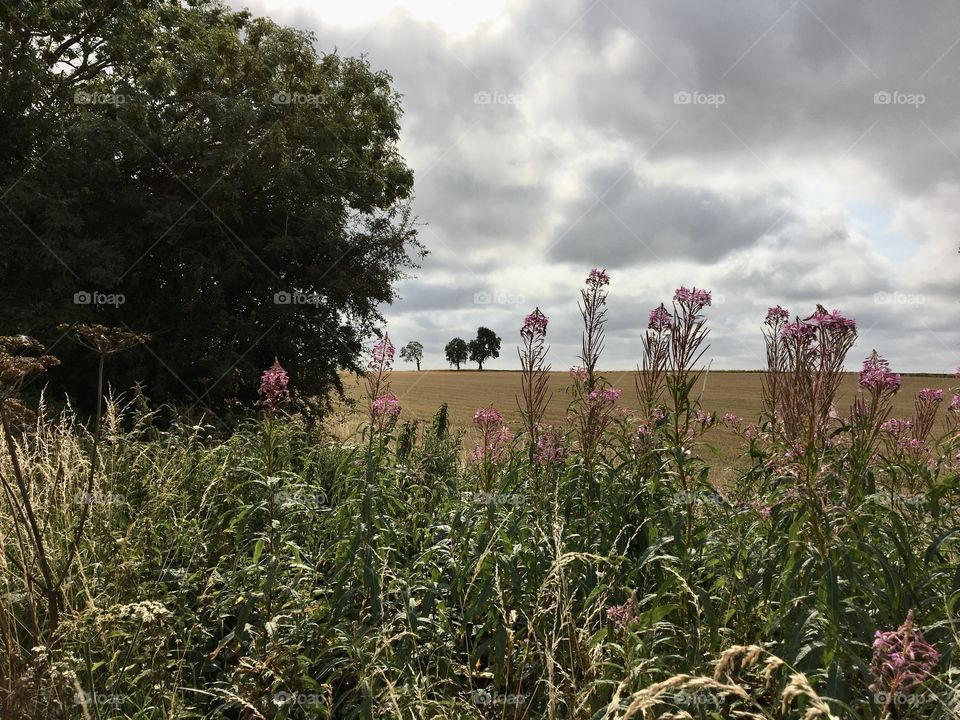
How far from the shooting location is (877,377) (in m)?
4.75

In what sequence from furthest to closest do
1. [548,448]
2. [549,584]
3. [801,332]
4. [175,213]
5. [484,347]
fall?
[484,347] < [175,213] < [548,448] < [801,332] < [549,584]

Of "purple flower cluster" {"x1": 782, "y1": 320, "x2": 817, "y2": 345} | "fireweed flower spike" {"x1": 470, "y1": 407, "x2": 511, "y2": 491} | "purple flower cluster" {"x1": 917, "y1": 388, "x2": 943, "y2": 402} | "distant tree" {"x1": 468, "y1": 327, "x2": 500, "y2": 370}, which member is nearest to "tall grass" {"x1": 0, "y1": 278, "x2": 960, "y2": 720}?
"purple flower cluster" {"x1": 782, "y1": 320, "x2": 817, "y2": 345}

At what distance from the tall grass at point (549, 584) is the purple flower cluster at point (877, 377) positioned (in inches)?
0.9

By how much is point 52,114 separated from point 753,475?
14.9m

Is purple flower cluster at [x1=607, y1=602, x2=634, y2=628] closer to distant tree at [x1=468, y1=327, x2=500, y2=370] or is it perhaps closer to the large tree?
the large tree

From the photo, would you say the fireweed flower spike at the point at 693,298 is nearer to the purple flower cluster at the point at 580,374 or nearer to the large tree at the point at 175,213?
the purple flower cluster at the point at 580,374

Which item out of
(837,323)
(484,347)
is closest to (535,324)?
(837,323)

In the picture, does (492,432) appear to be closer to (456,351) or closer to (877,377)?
(877,377)

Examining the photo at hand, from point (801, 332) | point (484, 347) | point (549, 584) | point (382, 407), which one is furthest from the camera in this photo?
point (484, 347)

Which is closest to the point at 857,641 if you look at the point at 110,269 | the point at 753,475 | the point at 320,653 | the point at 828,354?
the point at 828,354

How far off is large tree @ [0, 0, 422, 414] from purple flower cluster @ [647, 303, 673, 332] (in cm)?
946

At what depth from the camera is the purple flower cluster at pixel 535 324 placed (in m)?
4.83

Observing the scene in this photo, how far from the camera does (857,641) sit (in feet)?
8.98

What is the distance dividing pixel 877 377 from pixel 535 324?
265 centimetres
